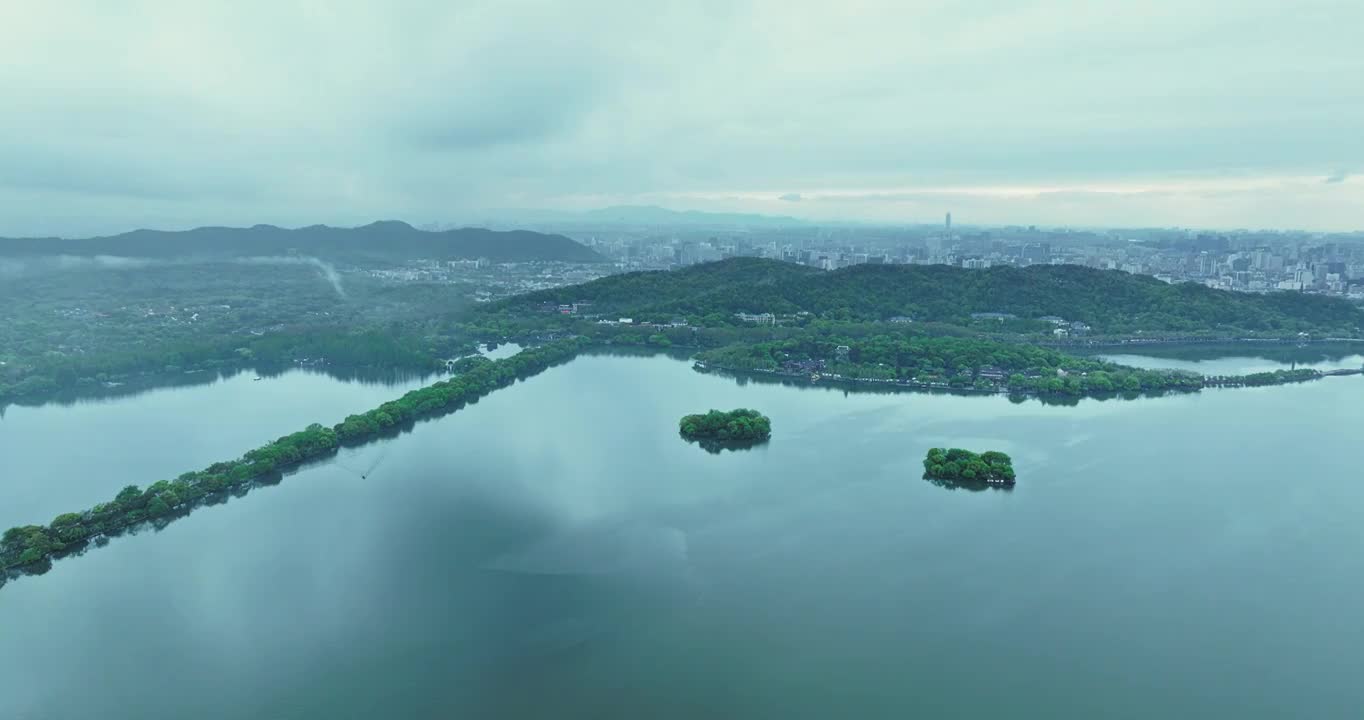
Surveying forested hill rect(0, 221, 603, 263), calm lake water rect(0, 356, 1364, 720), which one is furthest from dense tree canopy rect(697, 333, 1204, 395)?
forested hill rect(0, 221, 603, 263)

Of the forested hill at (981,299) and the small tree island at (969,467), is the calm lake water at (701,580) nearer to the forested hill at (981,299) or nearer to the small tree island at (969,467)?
the small tree island at (969,467)

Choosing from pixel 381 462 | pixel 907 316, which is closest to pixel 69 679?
pixel 381 462

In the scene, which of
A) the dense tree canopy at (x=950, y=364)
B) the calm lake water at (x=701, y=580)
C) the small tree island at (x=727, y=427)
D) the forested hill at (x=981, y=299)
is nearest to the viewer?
the calm lake water at (x=701, y=580)

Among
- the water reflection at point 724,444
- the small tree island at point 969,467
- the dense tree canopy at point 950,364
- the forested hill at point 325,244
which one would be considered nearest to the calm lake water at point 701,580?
the water reflection at point 724,444

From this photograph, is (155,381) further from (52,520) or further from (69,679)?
(69,679)

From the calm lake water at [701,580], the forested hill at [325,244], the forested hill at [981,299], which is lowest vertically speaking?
the calm lake water at [701,580]

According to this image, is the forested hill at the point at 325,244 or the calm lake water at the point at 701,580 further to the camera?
the forested hill at the point at 325,244
